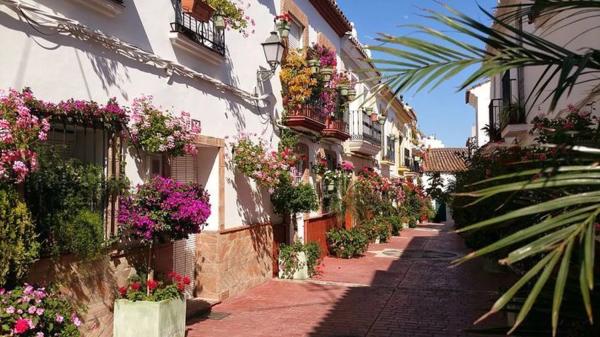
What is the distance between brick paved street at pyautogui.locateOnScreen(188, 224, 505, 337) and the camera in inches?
280

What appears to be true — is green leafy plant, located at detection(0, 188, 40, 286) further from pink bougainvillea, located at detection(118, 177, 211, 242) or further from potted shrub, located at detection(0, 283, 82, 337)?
pink bougainvillea, located at detection(118, 177, 211, 242)

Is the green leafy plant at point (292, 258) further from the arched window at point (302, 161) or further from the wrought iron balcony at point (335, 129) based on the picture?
the wrought iron balcony at point (335, 129)

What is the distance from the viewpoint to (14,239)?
4148 millimetres

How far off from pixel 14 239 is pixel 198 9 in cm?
435

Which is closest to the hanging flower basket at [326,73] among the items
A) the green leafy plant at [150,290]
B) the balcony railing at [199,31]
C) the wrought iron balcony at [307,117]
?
the wrought iron balcony at [307,117]

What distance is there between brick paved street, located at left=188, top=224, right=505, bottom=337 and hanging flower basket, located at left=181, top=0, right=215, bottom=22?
4.40m

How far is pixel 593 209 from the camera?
2035 mm

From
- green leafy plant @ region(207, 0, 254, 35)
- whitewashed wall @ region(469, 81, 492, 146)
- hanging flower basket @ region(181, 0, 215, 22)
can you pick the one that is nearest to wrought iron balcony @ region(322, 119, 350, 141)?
green leafy plant @ region(207, 0, 254, 35)

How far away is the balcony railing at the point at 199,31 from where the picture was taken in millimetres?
7164

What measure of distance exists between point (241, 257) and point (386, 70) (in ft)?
22.6

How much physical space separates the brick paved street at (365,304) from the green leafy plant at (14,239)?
2.91 m

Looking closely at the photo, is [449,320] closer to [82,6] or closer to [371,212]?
[82,6]

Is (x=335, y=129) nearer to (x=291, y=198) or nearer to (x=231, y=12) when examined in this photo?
(x=291, y=198)

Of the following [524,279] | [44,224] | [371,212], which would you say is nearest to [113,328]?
[44,224]
